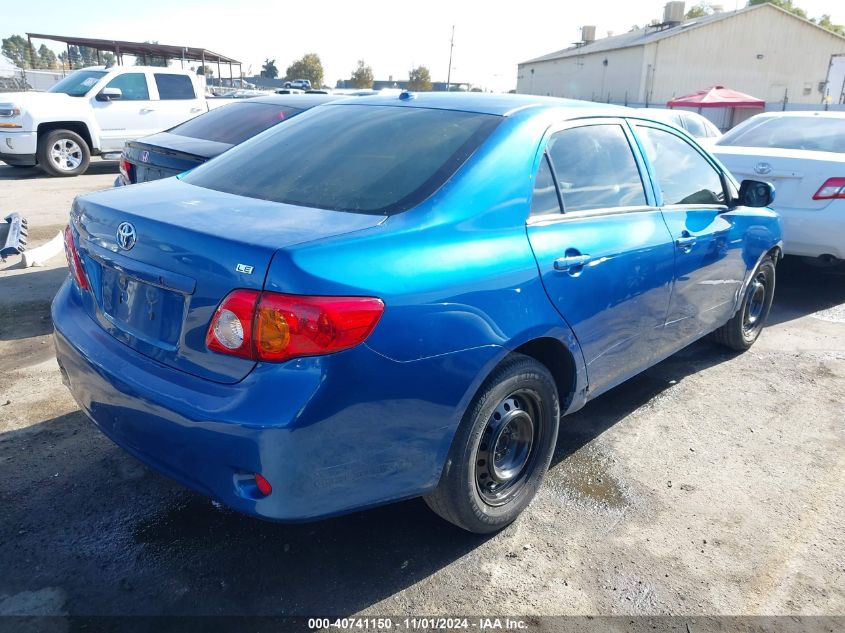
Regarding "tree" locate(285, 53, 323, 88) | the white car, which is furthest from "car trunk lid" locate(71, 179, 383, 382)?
"tree" locate(285, 53, 323, 88)

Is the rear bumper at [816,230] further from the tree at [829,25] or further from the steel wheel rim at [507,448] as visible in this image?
the tree at [829,25]

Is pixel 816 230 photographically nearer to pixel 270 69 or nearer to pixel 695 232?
pixel 695 232

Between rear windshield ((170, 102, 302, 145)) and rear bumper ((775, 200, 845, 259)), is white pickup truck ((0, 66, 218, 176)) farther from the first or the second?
rear bumper ((775, 200, 845, 259))

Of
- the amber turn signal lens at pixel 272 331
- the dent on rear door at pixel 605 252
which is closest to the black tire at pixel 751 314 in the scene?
the dent on rear door at pixel 605 252

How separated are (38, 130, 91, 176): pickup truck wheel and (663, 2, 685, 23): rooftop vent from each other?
143ft

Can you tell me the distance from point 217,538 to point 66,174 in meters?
11.6

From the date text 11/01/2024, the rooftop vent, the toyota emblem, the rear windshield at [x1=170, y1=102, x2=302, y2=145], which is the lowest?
the date text 11/01/2024

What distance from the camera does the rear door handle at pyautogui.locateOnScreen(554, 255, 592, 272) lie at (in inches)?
111

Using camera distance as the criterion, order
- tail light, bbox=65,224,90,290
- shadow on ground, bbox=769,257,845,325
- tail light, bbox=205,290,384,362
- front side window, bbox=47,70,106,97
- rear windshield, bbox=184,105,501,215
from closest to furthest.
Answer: tail light, bbox=205,290,384,362 < rear windshield, bbox=184,105,501,215 < tail light, bbox=65,224,90,290 < shadow on ground, bbox=769,257,845,325 < front side window, bbox=47,70,106,97

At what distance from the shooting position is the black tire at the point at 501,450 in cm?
256

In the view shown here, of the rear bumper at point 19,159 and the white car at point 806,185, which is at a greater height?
the white car at point 806,185

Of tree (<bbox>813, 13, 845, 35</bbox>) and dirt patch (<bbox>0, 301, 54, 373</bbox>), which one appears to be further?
tree (<bbox>813, 13, 845, 35</bbox>)

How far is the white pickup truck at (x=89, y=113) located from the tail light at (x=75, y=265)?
Answer: 10.4m

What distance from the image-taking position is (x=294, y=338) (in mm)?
2055
